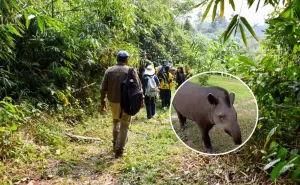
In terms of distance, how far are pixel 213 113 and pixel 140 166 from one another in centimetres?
277

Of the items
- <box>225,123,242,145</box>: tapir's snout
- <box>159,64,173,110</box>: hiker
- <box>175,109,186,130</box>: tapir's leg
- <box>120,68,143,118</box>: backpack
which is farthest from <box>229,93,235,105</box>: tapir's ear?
<box>159,64,173,110</box>: hiker

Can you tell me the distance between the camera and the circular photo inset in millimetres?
1394

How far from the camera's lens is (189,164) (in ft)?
12.4

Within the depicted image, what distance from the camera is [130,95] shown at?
4.19 meters

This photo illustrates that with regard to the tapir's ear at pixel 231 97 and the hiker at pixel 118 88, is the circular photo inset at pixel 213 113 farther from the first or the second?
the hiker at pixel 118 88

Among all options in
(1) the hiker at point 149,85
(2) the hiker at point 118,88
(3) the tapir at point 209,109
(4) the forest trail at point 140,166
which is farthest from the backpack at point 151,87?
(3) the tapir at point 209,109

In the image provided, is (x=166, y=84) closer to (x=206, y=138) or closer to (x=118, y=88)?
(x=118, y=88)

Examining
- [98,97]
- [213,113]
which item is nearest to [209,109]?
[213,113]

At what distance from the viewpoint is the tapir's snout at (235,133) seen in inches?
56.6

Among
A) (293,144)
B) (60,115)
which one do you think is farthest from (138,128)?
(293,144)

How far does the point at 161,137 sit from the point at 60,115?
6.20ft

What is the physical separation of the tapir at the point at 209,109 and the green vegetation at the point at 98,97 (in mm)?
385

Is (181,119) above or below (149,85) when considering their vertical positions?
above

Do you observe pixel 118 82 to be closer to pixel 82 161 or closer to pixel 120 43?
pixel 82 161
